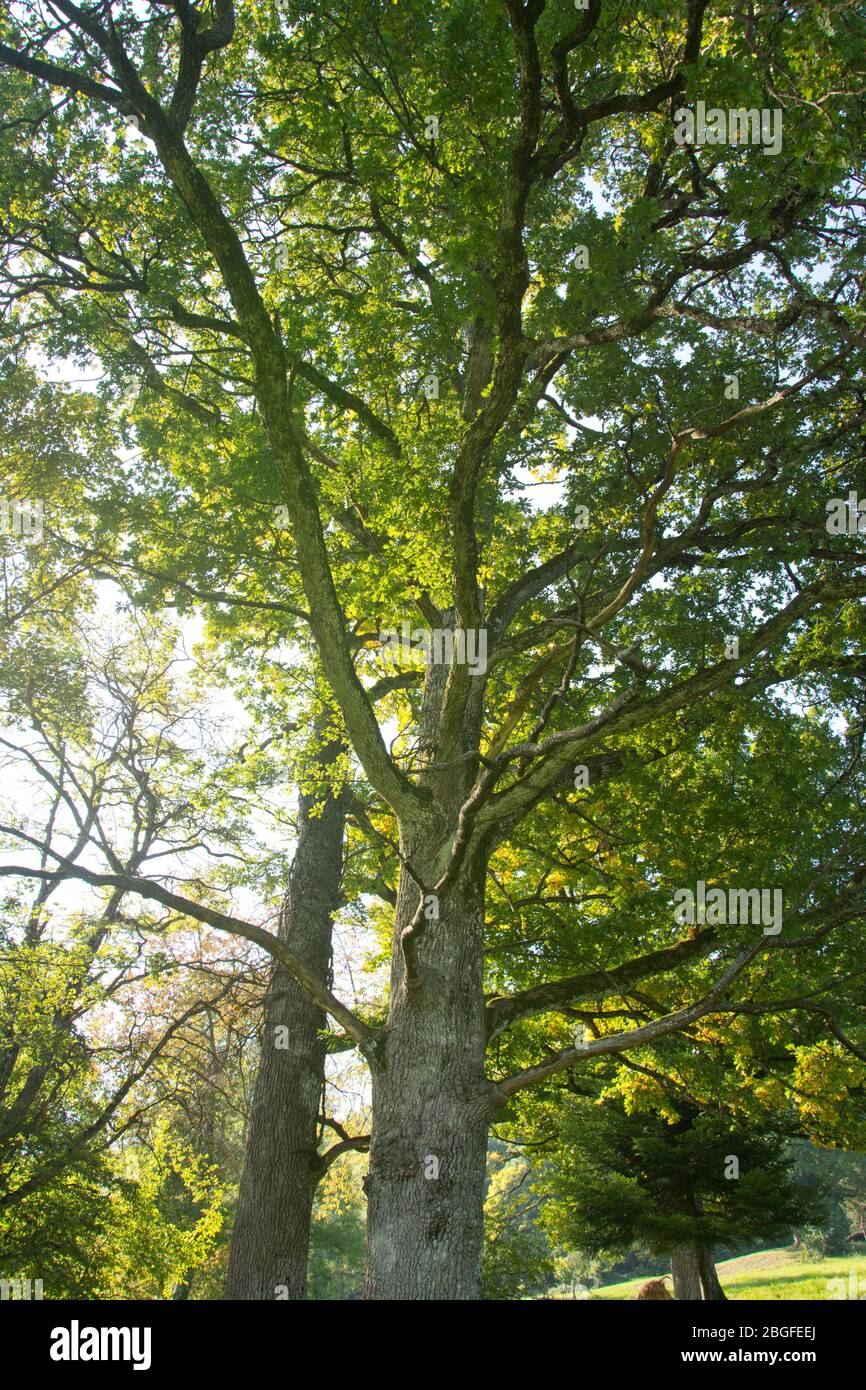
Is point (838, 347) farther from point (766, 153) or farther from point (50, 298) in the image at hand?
point (50, 298)

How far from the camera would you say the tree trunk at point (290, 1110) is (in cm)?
857

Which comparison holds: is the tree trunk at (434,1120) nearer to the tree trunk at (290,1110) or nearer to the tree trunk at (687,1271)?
the tree trunk at (290,1110)

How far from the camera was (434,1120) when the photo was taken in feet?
20.5

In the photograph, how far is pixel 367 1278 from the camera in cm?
597

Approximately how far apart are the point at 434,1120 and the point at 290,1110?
12.1 ft

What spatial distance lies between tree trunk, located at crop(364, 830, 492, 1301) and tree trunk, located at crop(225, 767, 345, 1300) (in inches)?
106

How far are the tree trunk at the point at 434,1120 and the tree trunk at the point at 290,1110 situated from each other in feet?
8.81

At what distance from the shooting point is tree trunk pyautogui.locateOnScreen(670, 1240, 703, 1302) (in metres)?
17.0

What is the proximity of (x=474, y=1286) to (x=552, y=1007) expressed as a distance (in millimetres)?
2248

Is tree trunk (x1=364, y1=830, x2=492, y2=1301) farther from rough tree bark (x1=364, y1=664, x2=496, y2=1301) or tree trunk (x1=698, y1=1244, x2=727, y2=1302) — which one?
tree trunk (x1=698, y1=1244, x2=727, y2=1302)

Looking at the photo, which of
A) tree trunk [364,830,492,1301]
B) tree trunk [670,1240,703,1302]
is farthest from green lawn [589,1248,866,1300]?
tree trunk [364,830,492,1301]

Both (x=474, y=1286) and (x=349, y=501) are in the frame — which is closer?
(x=474, y=1286)

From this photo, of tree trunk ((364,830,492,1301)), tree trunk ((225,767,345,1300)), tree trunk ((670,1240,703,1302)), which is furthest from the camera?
tree trunk ((670,1240,703,1302))
